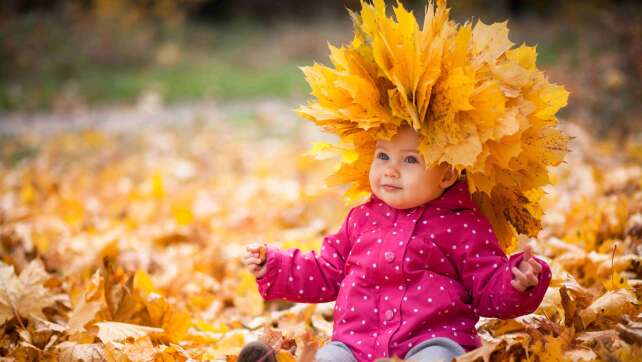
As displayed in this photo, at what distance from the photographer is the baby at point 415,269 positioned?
1994mm

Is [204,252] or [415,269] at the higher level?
[415,269]

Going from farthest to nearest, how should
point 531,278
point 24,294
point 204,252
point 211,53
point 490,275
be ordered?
point 211,53 → point 204,252 → point 24,294 → point 490,275 → point 531,278

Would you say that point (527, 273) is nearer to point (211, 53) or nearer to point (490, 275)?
point (490, 275)

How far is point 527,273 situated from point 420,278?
0.35 meters

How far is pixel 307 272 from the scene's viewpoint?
7.50ft

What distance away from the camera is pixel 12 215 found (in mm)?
4566

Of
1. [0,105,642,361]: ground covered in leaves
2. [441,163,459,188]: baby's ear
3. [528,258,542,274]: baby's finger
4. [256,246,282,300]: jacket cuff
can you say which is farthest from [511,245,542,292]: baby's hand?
[256,246,282,300]: jacket cuff

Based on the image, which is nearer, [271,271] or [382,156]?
[382,156]

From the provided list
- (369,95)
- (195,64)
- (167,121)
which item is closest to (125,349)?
(369,95)

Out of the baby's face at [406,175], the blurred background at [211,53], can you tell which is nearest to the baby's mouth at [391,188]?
the baby's face at [406,175]

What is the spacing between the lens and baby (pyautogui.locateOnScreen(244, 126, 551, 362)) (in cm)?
199

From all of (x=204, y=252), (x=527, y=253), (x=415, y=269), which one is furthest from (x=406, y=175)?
(x=204, y=252)

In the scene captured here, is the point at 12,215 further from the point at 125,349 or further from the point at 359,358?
the point at 359,358

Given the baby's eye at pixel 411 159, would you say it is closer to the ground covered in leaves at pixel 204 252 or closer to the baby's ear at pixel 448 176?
the baby's ear at pixel 448 176
